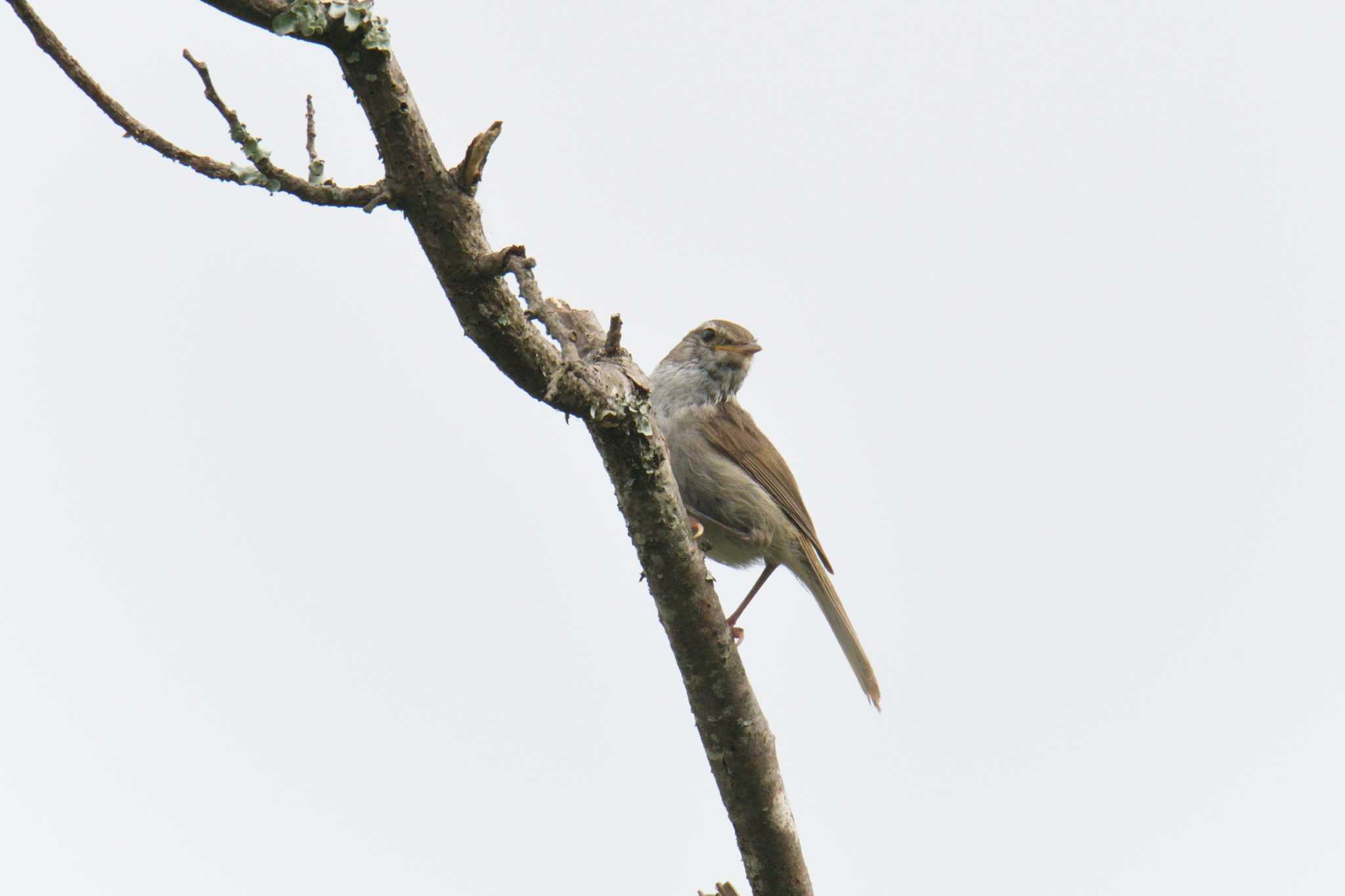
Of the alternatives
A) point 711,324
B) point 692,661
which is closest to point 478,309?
point 692,661

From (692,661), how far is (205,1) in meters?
2.50

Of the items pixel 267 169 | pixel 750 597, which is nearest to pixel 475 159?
pixel 267 169

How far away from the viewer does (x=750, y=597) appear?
7.27m

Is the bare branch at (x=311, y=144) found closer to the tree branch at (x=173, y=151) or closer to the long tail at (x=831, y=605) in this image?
the tree branch at (x=173, y=151)

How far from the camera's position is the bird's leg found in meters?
6.29

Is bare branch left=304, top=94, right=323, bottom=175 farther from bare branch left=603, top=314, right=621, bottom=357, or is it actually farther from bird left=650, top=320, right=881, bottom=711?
bird left=650, top=320, right=881, bottom=711

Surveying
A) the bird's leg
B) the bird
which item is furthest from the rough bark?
the bird

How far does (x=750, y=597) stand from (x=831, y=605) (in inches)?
40.9

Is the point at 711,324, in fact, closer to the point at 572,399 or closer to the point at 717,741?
the point at 717,741

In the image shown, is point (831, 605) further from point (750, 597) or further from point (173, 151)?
point (173, 151)

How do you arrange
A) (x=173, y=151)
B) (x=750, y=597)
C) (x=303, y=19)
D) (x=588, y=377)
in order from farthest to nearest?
(x=750, y=597) → (x=588, y=377) → (x=173, y=151) → (x=303, y=19)

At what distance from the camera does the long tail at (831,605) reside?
7984 millimetres

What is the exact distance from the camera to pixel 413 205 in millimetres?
3477

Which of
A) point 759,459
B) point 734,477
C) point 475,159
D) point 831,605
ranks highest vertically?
point 759,459
